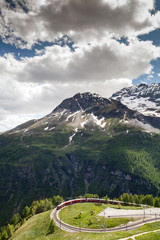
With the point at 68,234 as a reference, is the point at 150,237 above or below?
above

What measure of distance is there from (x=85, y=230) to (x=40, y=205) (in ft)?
278

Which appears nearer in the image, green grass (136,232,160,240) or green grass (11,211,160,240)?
green grass (136,232,160,240)

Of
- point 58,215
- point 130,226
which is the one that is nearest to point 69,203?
point 58,215

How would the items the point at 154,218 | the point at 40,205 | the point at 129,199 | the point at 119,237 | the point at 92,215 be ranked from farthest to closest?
the point at 40,205, the point at 129,199, the point at 92,215, the point at 154,218, the point at 119,237

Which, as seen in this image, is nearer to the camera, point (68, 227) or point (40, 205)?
point (68, 227)

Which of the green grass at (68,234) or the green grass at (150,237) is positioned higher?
the green grass at (150,237)

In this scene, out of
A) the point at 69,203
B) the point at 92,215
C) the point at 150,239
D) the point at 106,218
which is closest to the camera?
the point at 150,239

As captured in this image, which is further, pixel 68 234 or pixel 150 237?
pixel 68 234

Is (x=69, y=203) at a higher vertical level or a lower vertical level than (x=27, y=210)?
higher

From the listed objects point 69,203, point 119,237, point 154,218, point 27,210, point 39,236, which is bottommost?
point 27,210

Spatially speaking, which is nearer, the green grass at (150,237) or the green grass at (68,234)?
the green grass at (150,237)

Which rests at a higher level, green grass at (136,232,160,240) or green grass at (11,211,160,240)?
green grass at (136,232,160,240)

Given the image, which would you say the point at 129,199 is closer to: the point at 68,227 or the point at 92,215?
the point at 92,215

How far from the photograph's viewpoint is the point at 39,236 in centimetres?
7144
